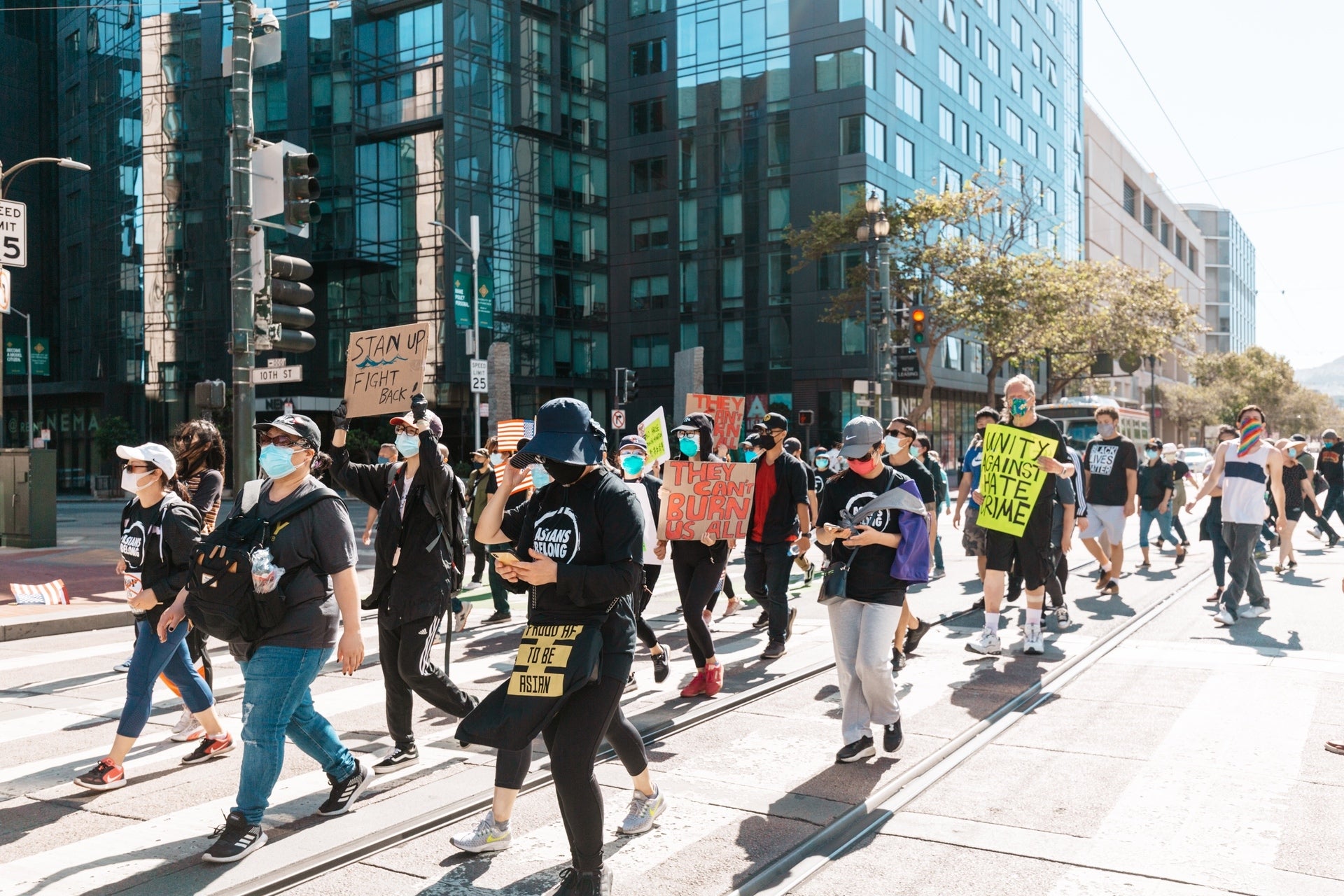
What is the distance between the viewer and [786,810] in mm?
5102

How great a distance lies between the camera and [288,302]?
1152cm

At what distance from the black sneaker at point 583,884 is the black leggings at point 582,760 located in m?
0.02

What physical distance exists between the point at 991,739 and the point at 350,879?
3.71 meters

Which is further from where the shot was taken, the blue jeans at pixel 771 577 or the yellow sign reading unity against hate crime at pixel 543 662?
the blue jeans at pixel 771 577

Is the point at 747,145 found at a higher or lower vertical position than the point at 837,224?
higher

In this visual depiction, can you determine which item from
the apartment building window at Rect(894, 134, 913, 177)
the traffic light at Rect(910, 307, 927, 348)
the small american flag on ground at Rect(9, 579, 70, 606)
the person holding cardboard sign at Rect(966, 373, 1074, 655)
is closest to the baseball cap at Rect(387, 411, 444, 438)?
the person holding cardboard sign at Rect(966, 373, 1074, 655)

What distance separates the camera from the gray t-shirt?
456cm

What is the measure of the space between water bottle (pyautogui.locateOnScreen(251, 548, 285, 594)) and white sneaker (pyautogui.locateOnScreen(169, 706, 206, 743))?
2.59 m

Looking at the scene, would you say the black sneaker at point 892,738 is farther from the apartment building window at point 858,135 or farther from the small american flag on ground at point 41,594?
the apartment building window at point 858,135

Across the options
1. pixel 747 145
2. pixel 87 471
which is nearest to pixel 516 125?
pixel 747 145

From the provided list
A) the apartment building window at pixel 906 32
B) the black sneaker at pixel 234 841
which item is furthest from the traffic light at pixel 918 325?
the apartment building window at pixel 906 32

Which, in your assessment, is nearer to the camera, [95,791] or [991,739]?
[95,791]

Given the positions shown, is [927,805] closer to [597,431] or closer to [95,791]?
[597,431]

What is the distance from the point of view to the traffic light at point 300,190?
36.8ft
